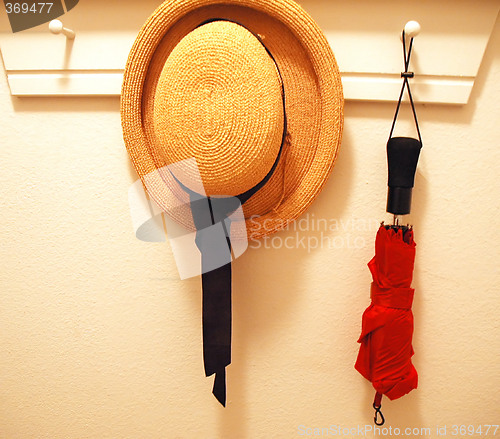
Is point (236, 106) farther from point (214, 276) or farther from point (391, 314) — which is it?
point (391, 314)

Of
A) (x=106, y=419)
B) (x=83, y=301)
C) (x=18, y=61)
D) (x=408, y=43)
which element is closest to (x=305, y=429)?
(x=106, y=419)

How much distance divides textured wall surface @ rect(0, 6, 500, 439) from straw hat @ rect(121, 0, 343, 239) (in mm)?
89

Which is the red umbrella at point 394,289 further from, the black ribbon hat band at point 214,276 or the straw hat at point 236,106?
the black ribbon hat band at point 214,276

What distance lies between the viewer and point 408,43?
0.55 meters

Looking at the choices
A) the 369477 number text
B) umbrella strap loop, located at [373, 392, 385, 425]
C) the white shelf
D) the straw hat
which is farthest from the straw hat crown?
umbrella strap loop, located at [373, 392, 385, 425]

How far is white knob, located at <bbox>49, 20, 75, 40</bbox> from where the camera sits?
54 centimetres

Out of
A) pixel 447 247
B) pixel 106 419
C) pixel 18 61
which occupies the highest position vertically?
pixel 18 61

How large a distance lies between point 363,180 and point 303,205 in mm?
147

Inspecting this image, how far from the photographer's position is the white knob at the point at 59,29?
543 mm

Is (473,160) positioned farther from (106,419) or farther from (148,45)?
(106,419)

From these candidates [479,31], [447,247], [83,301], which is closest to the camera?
[479,31]

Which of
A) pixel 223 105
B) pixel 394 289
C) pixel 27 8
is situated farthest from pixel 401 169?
pixel 27 8

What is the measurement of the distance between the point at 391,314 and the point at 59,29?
0.78 meters

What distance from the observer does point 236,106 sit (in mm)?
468
